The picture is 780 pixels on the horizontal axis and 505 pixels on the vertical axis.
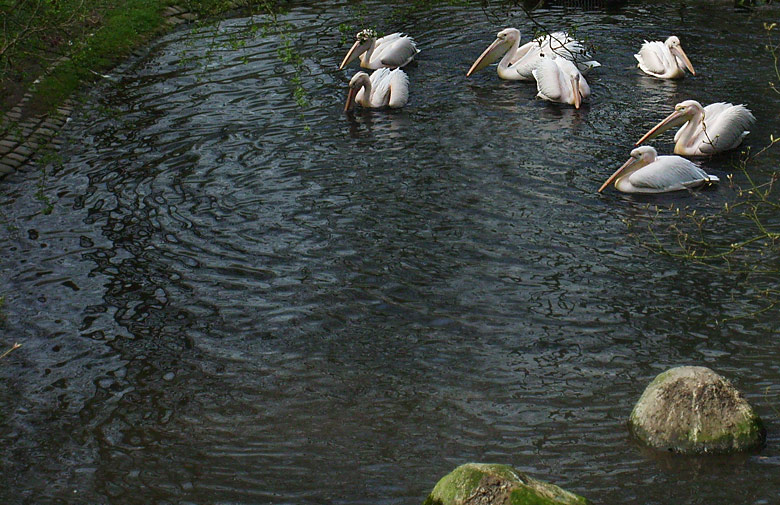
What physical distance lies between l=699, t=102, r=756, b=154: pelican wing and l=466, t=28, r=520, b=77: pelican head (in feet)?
14.2

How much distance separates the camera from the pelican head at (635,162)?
10.3m

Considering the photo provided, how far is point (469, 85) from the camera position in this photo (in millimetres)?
14297

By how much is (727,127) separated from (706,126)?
10.5 inches

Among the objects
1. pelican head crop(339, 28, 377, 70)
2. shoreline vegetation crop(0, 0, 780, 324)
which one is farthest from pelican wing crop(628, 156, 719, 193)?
pelican head crop(339, 28, 377, 70)

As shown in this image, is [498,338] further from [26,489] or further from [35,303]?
[35,303]

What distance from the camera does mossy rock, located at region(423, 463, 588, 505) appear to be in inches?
188

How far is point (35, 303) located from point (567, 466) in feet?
17.2

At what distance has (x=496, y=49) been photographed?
14.9 meters

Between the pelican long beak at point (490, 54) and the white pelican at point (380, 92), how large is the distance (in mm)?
1579

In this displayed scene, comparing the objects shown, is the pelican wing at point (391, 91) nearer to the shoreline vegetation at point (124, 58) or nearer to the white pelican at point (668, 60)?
the shoreline vegetation at point (124, 58)

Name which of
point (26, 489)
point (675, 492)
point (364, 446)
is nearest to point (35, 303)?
point (26, 489)

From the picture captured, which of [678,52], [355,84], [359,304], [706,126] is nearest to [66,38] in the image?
[359,304]

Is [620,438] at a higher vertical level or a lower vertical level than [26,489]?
lower

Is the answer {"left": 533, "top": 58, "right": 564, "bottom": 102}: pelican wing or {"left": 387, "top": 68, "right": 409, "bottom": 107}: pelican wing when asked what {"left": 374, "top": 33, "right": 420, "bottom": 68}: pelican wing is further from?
{"left": 533, "top": 58, "right": 564, "bottom": 102}: pelican wing
